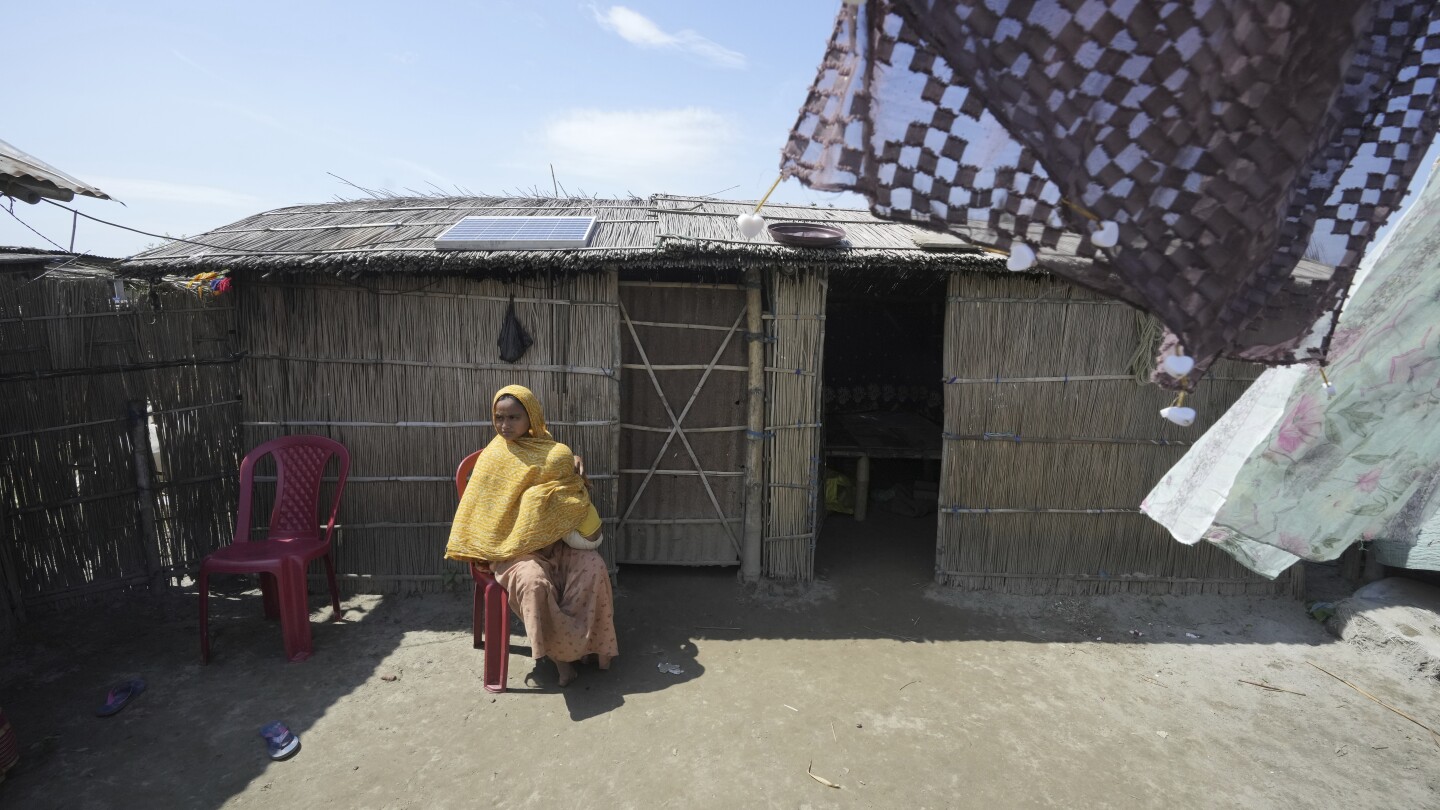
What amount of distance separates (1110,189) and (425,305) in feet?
15.1

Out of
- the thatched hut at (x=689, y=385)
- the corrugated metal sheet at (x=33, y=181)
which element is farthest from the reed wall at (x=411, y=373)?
the corrugated metal sheet at (x=33, y=181)

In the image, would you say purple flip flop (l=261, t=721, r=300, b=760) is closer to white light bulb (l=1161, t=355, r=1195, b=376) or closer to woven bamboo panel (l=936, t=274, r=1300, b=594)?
white light bulb (l=1161, t=355, r=1195, b=376)

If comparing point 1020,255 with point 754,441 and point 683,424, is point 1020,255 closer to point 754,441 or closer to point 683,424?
point 754,441

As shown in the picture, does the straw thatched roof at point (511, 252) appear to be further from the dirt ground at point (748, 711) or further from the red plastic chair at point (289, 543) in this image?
the dirt ground at point (748, 711)

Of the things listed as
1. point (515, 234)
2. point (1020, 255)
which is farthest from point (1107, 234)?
point (515, 234)

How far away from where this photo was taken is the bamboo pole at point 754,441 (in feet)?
16.4

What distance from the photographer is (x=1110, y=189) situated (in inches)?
45.5

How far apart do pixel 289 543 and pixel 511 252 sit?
232 centimetres

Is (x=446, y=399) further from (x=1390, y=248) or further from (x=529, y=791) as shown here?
(x=1390, y=248)

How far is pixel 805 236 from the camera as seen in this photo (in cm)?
466

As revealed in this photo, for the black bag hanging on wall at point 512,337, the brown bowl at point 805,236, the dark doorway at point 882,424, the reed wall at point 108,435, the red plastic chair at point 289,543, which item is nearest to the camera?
the red plastic chair at point 289,543

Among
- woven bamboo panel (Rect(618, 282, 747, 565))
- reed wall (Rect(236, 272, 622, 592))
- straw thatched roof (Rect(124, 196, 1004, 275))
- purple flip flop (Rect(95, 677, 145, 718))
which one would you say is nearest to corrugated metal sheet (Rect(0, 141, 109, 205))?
straw thatched roof (Rect(124, 196, 1004, 275))

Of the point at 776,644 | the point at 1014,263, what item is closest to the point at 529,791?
the point at 776,644

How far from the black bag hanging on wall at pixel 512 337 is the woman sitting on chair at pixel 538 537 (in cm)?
81
